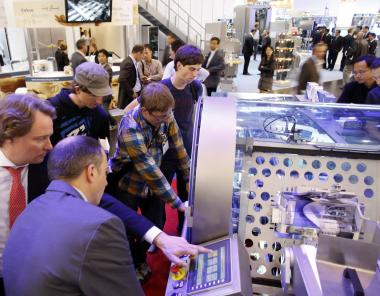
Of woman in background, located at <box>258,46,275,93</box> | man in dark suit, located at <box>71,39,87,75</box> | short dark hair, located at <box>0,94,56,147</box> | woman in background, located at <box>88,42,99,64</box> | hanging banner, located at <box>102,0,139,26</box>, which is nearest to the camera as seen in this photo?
short dark hair, located at <box>0,94,56,147</box>

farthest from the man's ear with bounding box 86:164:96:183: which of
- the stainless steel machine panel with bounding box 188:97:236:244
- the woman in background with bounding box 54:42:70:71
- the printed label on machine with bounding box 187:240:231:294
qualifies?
the woman in background with bounding box 54:42:70:71

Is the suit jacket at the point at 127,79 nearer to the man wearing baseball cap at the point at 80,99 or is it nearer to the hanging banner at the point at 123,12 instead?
the hanging banner at the point at 123,12

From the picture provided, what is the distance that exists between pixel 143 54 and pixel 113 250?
4743 millimetres

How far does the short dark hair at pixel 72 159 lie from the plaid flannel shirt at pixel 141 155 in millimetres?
724

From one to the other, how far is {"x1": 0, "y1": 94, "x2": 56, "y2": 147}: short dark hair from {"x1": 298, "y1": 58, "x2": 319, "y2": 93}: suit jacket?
3804 millimetres

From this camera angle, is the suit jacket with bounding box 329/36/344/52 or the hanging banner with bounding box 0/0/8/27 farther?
the suit jacket with bounding box 329/36/344/52

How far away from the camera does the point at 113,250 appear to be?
82 centimetres

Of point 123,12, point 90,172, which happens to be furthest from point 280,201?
point 123,12

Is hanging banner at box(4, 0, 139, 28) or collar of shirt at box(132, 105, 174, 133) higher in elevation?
hanging banner at box(4, 0, 139, 28)

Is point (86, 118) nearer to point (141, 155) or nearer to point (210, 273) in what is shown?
point (141, 155)

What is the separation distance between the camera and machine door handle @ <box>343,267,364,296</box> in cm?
79

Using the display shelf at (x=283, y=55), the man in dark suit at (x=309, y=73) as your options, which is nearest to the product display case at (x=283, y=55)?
the display shelf at (x=283, y=55)

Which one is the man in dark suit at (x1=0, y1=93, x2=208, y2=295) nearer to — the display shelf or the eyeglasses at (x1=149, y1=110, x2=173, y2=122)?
the eyeglasses at (x1=149, y1=110, x2=173, y2=122)

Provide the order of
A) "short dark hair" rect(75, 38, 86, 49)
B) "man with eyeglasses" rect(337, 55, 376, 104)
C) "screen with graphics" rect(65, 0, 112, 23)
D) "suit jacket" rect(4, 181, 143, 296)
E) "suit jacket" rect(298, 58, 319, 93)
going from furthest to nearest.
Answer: "short dark hair" rect(75, 38, 86, 49) < "screen with graphics" rect(65, 0, 112, 23) < "suit jacket" rect(298, 58, 319, 93) < "man with eyeglasses" rect(337, 55, 376, 104) < "suit jacket" rect(4, 181, 143, 296)
